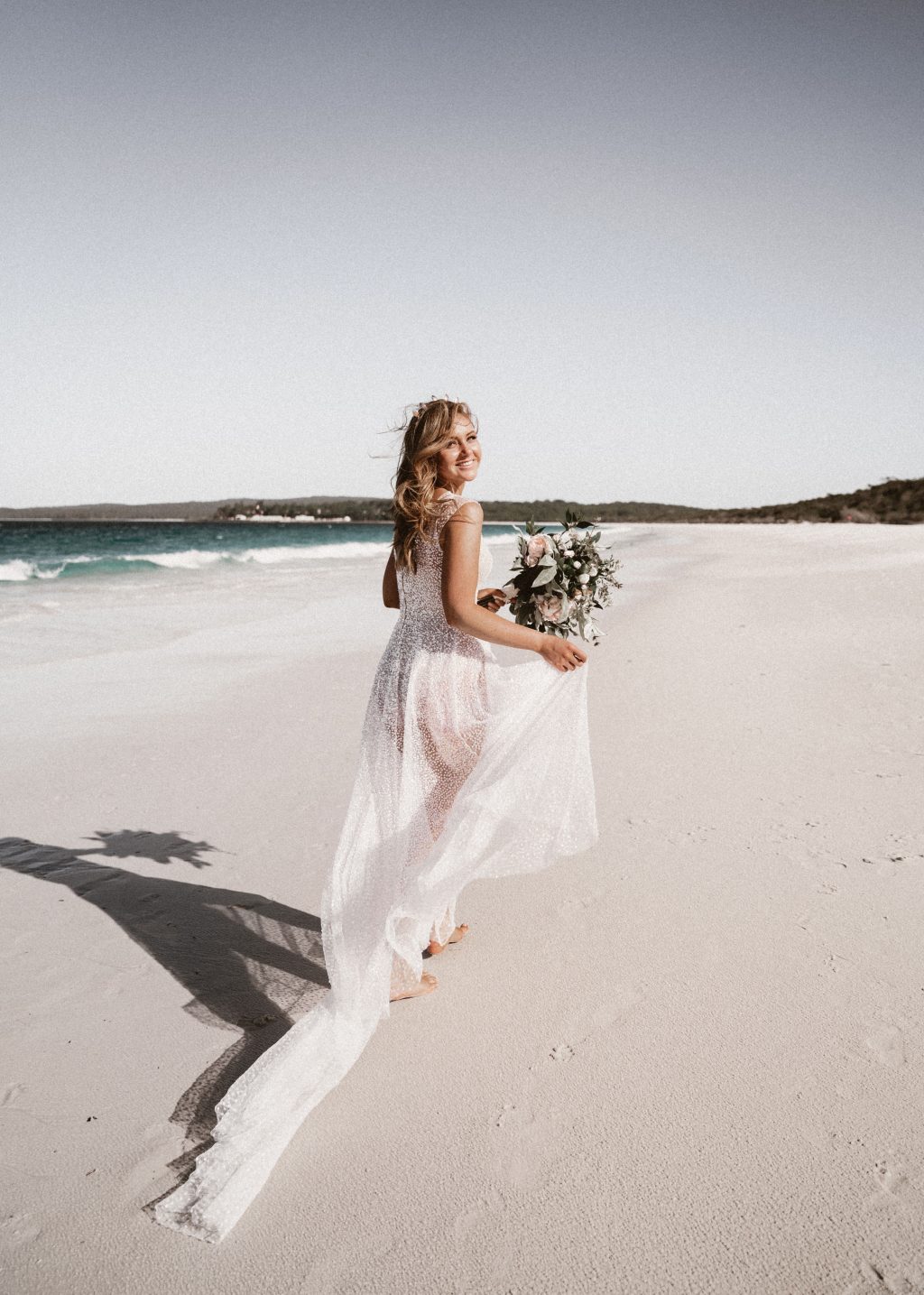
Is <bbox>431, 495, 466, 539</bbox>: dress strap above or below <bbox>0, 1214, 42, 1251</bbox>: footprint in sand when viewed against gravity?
above

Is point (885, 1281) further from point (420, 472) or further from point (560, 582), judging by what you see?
point (420, 472)

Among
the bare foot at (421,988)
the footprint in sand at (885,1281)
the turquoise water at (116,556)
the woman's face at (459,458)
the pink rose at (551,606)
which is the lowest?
the turquoise water at (116,556)

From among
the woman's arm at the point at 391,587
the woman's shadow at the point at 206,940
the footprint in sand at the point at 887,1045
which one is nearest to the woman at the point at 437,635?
the woman's arm at the point at 391,587

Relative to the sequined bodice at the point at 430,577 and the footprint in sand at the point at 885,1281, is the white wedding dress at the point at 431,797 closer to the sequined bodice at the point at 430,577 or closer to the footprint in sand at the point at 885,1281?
the sequined bodice at the point at 430,577

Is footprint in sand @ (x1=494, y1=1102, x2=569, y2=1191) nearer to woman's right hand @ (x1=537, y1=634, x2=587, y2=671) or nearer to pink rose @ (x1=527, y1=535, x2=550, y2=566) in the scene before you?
woman's right hand @ (x1=537, y1=634, x2=587, y2=671)

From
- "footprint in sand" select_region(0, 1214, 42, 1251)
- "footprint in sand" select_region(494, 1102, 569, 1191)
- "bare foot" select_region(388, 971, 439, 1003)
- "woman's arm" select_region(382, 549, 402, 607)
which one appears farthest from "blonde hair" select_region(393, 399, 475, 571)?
"footprint in sand" select_region(0, 1214, 42, 1251)

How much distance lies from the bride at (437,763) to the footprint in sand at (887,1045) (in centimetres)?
120

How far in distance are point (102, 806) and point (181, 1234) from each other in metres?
3.71

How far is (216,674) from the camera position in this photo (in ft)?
31.2

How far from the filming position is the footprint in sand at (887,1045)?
276 cm

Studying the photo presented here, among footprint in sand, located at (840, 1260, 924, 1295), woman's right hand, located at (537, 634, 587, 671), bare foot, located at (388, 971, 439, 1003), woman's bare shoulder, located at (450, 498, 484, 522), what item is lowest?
bare foot, located at (388, 971, 439, 1003)

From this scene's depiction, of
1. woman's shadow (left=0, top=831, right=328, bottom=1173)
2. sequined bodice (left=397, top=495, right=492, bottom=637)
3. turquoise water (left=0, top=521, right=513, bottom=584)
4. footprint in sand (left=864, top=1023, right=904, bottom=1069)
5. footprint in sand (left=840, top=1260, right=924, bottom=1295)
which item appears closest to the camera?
footprint in sand (left=840, top=1260, right=924, bottom=1295)

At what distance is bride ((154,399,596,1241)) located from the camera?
9.49ft

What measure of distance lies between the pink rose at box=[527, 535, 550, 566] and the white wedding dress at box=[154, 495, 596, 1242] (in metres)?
0.32
